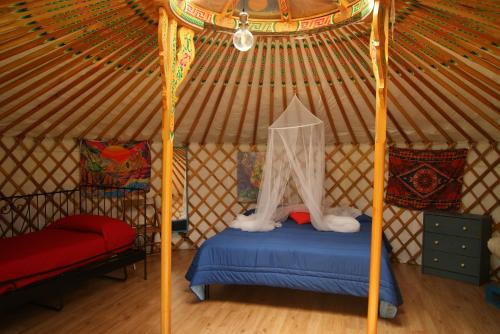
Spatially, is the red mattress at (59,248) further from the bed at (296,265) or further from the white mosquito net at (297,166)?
the white mosquito net at (297,166)

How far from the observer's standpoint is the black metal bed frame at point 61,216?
8.54ft

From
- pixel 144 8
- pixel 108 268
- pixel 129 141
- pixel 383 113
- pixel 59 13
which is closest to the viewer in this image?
pixel 383 113

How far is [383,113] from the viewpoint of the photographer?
1747 mm

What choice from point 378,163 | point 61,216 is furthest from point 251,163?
point 378,163

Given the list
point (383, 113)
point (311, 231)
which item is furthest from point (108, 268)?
point (383, 113)

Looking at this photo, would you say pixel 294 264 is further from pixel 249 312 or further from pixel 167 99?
pixel 167 99

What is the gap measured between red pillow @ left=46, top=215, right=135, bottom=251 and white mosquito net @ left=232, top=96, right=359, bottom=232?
1.09 meters

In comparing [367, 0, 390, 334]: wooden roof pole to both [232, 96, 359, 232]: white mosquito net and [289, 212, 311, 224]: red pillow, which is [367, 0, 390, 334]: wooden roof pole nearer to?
[232, 96, 359, 232]: white mosquito net

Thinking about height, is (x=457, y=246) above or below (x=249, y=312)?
above

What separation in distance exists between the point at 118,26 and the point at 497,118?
3.22 m

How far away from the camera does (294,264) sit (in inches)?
116

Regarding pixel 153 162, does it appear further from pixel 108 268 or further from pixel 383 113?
pixel 383 113

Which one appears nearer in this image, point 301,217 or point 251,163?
point 301,217

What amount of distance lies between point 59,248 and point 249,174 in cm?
259
